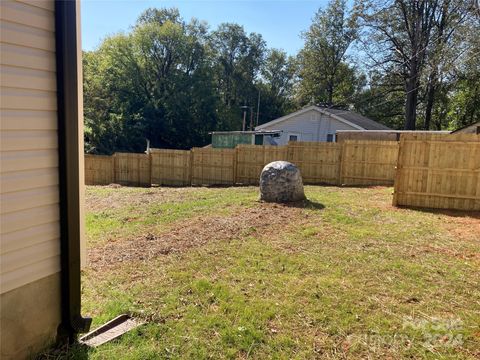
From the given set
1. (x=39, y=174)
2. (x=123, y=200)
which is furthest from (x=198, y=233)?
(x=123, y=200)

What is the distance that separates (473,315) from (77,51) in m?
4.11

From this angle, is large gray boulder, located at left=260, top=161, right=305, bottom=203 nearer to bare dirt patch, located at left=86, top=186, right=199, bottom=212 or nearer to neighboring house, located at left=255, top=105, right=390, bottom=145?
bare dirt patch, located at left=86, top=186, right=199, bottom=212

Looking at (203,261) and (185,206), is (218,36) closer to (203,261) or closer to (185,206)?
(185,206)

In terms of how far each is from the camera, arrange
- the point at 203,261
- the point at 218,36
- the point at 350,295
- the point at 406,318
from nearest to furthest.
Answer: the point at 406,318, the point at 350,295, the point at 203,261, the point at 218,36

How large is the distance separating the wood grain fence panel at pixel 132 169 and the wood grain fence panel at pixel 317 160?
6.85m

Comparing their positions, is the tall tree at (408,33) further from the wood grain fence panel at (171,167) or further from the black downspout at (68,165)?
the black downspout at (68,165)

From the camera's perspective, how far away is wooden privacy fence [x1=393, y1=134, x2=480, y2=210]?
24.8 feet

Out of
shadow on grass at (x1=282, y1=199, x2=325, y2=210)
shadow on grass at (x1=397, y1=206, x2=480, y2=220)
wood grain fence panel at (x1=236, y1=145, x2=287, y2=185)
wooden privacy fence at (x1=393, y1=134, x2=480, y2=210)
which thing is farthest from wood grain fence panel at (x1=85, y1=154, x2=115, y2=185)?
shadow on grass at (x1=397, y1=206, x2=480, y2=220)

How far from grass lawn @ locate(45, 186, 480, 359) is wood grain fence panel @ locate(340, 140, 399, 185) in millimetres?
5607

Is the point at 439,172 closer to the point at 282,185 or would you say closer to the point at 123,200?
the point at 282,185

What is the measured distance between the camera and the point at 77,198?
2.62m

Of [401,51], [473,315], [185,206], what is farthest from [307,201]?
[401,51]

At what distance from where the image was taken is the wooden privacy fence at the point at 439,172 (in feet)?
24.8

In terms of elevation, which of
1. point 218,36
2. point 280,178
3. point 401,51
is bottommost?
point 280,178
